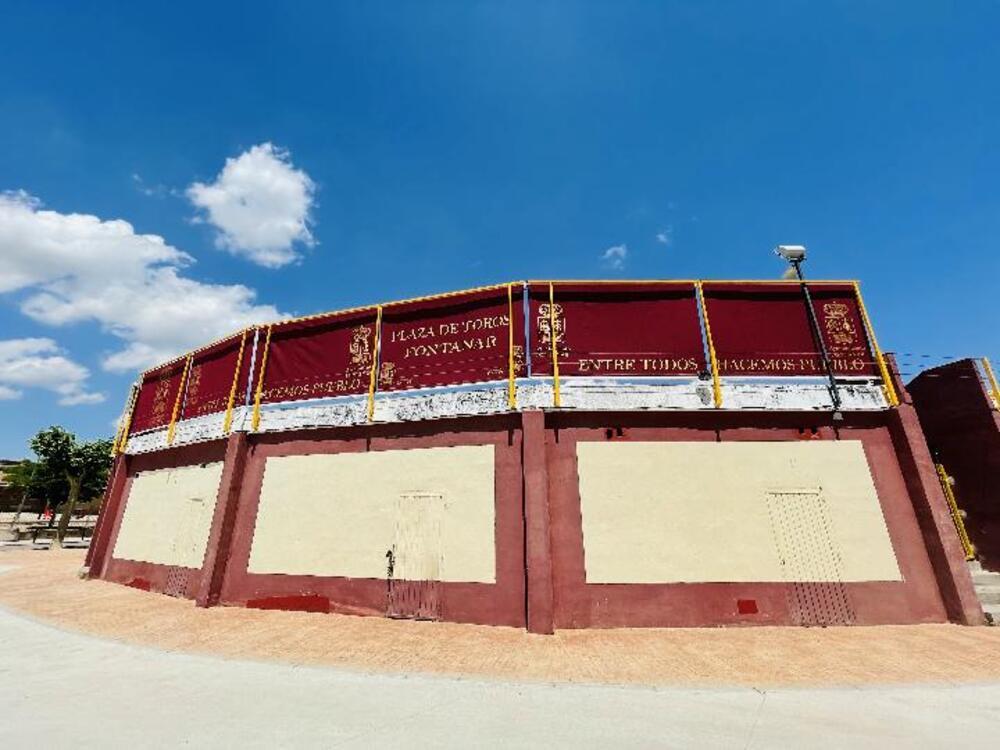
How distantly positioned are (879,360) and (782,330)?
2480mm

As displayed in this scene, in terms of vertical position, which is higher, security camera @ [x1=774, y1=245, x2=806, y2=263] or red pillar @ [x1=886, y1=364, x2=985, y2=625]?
security camera @ [x1=774, y1=245, x2=806, y2=263]

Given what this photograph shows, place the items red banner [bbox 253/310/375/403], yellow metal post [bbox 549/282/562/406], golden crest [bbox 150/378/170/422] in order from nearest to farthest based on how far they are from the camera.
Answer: yellow metal post [bbox 549/282/562/406]
red banner [bbox 253/310/375/403]
golden crest [bbox 150/378/170/422]

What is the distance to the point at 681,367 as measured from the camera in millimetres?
12727

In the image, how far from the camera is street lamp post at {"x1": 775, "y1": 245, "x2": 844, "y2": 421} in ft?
39.6

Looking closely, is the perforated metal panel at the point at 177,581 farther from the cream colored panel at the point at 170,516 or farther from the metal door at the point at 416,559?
the metal door at the point at 416,559

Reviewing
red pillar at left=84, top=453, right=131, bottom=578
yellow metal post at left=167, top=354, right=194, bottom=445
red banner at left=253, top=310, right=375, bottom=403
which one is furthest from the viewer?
red pillar at left=84, top=453, right=131, bottom=578

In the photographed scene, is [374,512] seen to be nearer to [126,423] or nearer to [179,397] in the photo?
[179,397]

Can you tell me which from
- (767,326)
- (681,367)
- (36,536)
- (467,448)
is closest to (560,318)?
(681,367)

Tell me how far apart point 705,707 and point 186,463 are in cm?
1760

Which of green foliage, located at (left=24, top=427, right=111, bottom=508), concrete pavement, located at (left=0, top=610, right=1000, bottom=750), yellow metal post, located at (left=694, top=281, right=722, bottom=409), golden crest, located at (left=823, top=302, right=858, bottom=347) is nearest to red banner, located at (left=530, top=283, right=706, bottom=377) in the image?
yellow metal post, located at (left=694, top=281, right=722, bottom=409)

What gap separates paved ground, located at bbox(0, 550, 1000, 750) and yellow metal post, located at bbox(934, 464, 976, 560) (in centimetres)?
354

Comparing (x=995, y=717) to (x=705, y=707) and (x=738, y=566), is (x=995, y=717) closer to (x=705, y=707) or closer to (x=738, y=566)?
(x=705, y=707)

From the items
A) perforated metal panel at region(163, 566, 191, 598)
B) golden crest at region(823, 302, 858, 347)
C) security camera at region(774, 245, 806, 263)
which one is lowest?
perforated metal panel at region(163, 566, 191, 598)

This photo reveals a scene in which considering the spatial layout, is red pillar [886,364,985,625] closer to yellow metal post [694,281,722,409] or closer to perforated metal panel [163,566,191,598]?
yellow metal post [694,281,722,409]
